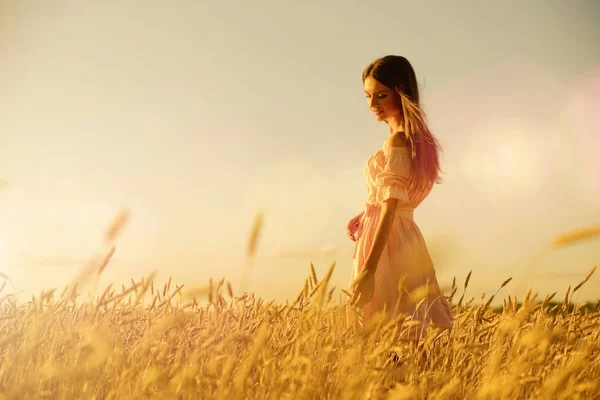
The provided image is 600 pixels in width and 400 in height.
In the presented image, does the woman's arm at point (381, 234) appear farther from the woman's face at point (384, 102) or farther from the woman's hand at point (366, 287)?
the woman's face at point (384, 102)

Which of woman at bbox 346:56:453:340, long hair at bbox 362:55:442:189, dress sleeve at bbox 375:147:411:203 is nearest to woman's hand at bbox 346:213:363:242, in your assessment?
woman at bbox 346:56:453:340

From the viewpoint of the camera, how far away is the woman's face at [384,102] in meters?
2.95

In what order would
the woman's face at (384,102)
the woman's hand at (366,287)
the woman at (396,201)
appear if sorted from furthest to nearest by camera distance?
the woman's face at (384,102) < the woman at (396,201) < the woman's hand at (366,287)

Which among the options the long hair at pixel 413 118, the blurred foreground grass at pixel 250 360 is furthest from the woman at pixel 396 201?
the blurred foreground grass at pixel 250 360

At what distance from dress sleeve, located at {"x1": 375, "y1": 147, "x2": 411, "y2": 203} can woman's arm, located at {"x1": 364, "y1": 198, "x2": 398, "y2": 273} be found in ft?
0.17

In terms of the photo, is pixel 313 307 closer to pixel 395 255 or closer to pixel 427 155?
pixel 395 255

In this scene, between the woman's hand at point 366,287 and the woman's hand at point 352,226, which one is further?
the woman's hand at point 352,226

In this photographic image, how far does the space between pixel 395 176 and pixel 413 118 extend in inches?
13.7

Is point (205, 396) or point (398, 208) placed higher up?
point (398, 208)

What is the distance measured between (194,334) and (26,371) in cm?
70

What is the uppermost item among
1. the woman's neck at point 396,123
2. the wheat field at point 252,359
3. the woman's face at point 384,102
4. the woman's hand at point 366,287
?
the woman's face at point 384,102

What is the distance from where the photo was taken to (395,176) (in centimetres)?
274

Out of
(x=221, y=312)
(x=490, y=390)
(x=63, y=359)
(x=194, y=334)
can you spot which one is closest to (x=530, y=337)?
(x=490, y=390)

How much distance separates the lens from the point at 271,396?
163 cm
